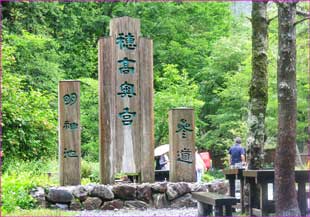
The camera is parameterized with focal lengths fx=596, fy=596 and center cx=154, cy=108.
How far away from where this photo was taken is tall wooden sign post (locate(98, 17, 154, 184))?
516 inches

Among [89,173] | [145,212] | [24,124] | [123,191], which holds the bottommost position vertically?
[145,212]

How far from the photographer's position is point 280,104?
826 centimetres

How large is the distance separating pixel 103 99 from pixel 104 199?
220cm

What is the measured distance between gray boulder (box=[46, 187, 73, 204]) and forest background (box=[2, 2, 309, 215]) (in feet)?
9.59

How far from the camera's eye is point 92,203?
1235 centimetres

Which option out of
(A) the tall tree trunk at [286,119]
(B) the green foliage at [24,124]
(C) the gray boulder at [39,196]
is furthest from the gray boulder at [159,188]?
(A) the tall tree trunk at [286,119]

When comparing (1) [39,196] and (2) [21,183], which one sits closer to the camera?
(2) [21,183]

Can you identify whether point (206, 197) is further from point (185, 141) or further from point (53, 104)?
point (53, 104)

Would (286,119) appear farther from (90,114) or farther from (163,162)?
(90,114)

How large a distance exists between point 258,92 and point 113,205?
393 cm

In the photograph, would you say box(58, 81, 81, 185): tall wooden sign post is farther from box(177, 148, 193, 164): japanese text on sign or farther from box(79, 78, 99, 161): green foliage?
box(79, 78, 99, 161): green foliage

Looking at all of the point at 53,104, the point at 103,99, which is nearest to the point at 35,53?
the point at 53,104

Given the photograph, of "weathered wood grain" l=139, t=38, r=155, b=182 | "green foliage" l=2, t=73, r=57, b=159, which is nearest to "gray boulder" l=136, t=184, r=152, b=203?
"weathered wood grain" l=139, t=38, r=155, b=182

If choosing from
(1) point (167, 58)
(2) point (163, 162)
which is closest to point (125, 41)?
(2) point (163, 162)
